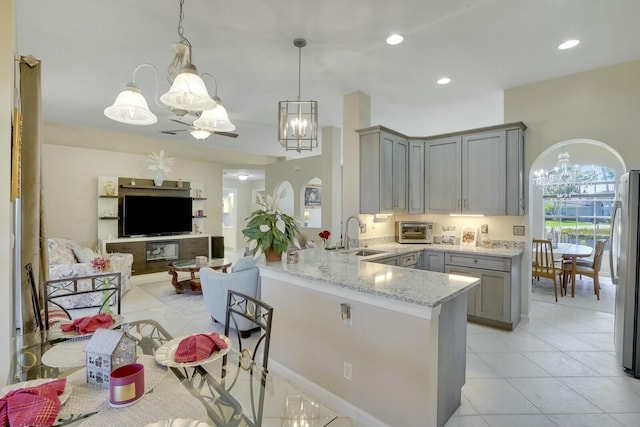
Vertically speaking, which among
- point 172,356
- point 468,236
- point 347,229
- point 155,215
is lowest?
point 172,356

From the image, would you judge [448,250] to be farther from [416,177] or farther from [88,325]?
[88,325]

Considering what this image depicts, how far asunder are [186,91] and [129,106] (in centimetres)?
58

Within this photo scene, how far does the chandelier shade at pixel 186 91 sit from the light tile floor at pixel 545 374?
155 cm

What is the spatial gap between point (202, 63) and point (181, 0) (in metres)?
1.22

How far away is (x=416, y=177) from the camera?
4.73 meters

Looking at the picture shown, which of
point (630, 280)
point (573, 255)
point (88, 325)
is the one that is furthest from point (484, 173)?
point (88, 325)

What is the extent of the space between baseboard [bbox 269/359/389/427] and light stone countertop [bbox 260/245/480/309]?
2.64 ft

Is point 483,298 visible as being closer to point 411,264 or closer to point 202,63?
point 411,264

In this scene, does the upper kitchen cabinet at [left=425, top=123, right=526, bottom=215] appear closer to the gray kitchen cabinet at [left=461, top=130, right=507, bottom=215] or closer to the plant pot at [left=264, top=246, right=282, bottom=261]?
the gray kitchen cabinet at [left=461, top=130, right=507, bottom=215]

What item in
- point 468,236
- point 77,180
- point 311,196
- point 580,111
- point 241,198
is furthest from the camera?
point 241,198

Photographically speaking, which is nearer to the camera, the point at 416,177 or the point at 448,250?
the point at 448,250

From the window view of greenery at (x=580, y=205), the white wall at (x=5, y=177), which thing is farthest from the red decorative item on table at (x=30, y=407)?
the window view of greenery at (x=580, y=205)

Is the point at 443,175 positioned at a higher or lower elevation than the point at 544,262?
higher

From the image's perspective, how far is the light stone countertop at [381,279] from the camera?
188 cm
